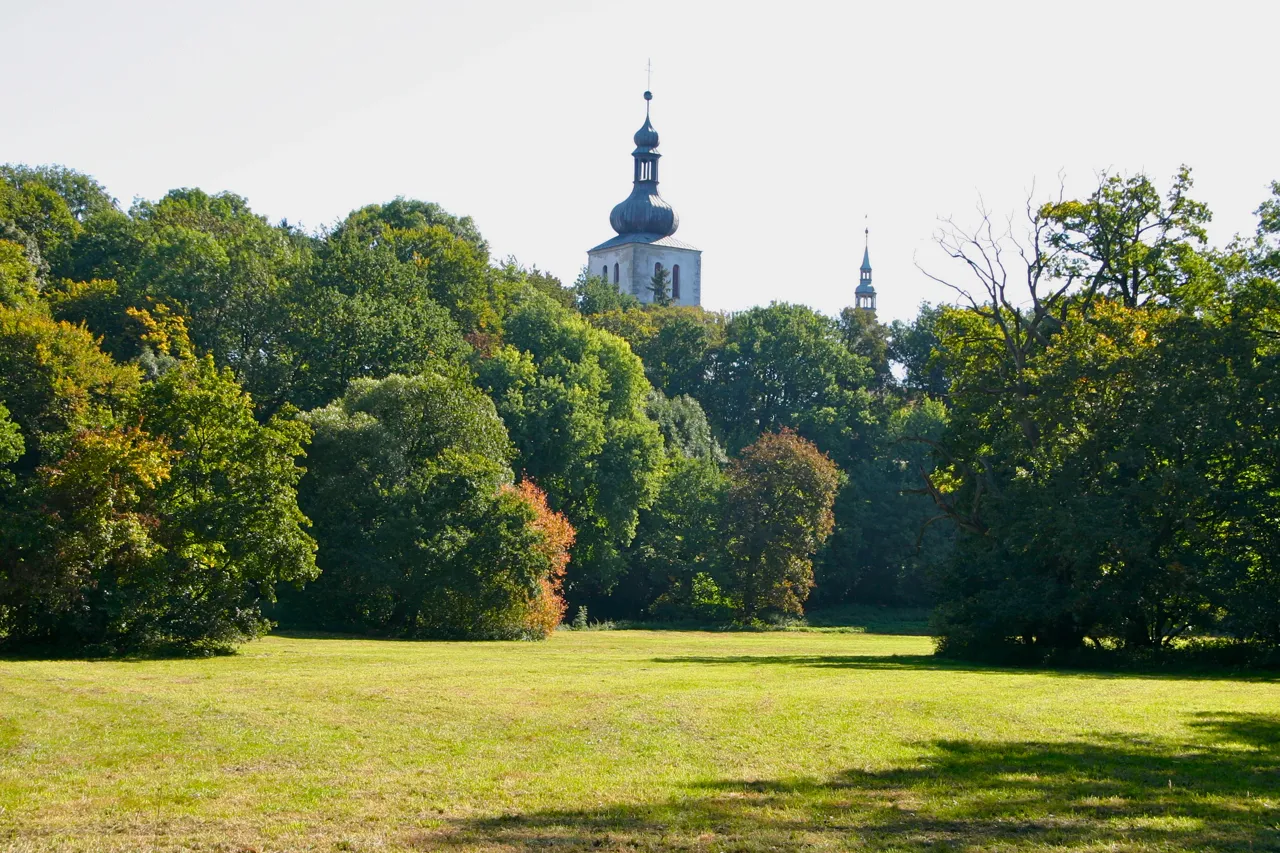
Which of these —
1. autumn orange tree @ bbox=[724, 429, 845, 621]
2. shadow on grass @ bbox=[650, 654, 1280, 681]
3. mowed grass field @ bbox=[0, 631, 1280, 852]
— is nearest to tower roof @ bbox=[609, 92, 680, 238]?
autumn orange tree @ bbox=[724, 429, 845, 621]

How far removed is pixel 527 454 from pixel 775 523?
12.3 m

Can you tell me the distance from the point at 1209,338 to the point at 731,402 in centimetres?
5609

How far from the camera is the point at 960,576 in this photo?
117ft

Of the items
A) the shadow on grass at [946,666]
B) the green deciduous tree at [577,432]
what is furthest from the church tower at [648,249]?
the shadow on grass at [946,666]

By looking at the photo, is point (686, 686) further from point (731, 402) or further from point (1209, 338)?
point (731, 402)

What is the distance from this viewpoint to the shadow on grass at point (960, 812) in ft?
35.8

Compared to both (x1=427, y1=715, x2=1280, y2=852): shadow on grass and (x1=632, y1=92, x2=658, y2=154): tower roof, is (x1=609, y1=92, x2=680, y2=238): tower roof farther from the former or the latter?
(x1=427, y1=715, x2=1280, y2=852): shadow on grass

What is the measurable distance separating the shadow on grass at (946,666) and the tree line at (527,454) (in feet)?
5.04

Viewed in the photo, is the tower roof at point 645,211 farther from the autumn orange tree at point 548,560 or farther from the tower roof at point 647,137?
the autumn orange tree at point 548,560

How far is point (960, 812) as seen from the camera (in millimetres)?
12078

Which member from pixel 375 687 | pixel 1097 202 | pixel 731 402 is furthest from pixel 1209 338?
pixel 731 402

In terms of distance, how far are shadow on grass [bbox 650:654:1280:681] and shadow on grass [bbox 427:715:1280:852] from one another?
569 inches

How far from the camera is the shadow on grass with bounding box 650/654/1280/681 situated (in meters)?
29.3

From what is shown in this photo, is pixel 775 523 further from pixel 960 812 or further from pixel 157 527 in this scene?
pixel 960 812
